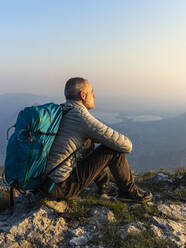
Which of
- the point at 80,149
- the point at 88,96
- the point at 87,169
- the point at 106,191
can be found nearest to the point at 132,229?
the point at 87,169

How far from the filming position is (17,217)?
3682 millimetres

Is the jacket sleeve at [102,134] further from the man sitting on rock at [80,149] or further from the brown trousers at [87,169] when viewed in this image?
the brown trousers at [87,169]

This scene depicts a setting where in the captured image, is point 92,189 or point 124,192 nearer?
point 124,192

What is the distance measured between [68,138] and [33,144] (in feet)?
2.28

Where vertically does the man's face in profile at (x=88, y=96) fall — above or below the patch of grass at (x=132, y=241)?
above

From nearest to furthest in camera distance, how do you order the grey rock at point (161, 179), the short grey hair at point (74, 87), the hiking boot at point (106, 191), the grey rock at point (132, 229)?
the grey rock at point (132, 229)
the short grey hair at point (74, 87)
the hiking boot at point (106, 191)
the grey rock at point (161, 179)

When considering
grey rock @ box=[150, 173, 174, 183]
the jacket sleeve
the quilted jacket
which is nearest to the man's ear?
the quilted jacket

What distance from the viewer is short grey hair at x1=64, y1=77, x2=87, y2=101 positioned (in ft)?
12.0

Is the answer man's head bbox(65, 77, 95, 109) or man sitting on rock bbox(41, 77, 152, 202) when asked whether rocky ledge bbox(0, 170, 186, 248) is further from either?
man's head bbox(65, 77, 95, 109)

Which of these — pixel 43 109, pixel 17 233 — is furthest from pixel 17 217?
pixel 43 109

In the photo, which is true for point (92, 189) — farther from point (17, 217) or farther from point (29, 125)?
point (29, 125)

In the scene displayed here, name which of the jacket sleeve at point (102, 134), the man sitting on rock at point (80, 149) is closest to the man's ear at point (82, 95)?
the man sitting on rock at point (80, 149)

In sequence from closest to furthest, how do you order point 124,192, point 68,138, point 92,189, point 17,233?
point 17,233, point 68,138, point 124,192, point 92,189

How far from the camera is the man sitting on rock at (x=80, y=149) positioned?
3.45 m
